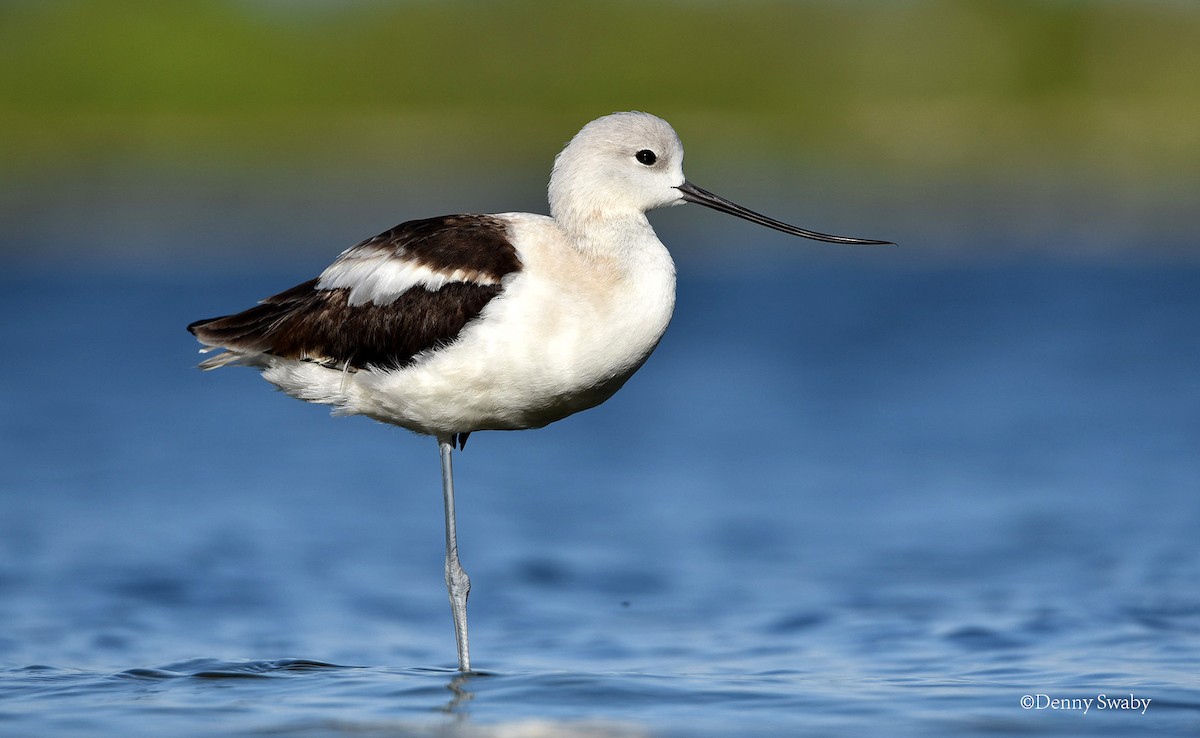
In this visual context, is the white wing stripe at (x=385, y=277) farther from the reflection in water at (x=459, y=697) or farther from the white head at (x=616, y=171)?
the reflection in water at (x=459, y=697)

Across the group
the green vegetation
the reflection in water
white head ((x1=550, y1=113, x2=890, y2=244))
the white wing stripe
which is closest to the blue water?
the reflection in water

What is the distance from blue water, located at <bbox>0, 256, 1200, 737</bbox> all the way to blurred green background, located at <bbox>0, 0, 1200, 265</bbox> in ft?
60.2

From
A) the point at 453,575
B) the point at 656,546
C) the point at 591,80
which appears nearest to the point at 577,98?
the point at 591,80

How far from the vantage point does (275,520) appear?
11516mm

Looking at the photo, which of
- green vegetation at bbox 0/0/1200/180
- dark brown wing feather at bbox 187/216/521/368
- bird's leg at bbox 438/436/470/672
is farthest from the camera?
green vegetation at bbox 0/0/1200/180

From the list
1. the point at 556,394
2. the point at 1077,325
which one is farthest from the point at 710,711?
the point at 1077,325

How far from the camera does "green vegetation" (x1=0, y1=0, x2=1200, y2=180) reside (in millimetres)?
45906

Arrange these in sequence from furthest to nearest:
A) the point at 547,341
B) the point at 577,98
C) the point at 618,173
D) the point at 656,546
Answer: the point at 577,98
the point at 656,546
the point at 618,173
the point at 547,341

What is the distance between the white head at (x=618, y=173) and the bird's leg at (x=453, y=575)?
1.29 meters

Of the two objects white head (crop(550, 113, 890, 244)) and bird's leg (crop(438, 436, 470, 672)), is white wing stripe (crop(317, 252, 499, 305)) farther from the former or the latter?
bird's leg (crop(438, 436, 470, 672))

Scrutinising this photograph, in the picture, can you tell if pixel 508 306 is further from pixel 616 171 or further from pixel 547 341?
pixel 616 171

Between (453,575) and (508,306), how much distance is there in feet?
5.67

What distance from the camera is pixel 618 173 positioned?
275 inches

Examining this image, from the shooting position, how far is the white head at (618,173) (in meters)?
6.97
